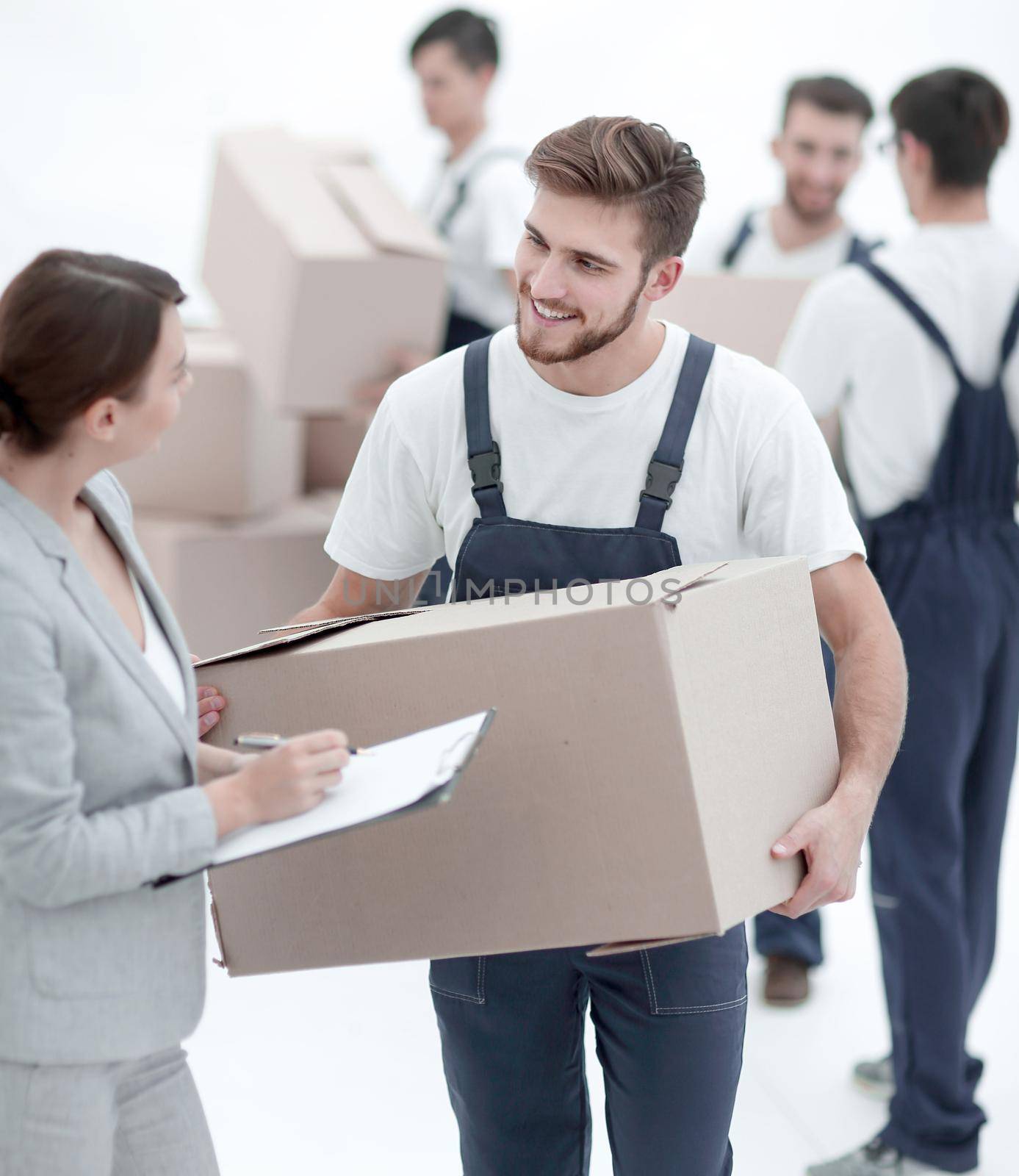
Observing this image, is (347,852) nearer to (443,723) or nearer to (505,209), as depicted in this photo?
(443,723)

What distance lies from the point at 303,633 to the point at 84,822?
0.91 feet

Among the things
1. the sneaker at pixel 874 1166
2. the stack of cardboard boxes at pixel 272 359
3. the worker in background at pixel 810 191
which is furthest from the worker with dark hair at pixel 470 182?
the sneaker at pixel 874 1166

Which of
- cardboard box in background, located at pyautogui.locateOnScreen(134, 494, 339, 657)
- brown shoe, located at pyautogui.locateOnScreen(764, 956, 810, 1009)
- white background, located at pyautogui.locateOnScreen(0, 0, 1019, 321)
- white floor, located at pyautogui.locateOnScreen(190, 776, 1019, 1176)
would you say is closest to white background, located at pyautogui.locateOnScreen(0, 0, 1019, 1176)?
white background, located at pyautogui.locateOnScreen(0, 0, 1019, 321)

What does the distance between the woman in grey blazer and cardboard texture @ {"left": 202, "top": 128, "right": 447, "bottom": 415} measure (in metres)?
1.41

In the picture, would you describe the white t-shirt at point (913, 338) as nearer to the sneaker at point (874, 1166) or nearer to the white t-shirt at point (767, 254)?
the white t-shirt at point (767, 254)

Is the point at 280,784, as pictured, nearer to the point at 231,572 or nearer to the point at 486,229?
the point at 231,572

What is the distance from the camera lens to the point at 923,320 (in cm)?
194

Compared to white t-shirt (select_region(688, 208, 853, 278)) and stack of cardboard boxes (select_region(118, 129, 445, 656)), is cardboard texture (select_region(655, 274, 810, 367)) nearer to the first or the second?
white t-shirt (select_region(688, 208, 853, 278))

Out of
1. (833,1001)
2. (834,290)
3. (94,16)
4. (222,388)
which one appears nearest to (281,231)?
(222,388)

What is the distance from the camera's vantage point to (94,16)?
171 inches

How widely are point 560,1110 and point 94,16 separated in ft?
13.1

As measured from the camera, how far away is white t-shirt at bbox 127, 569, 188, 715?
3.50ft

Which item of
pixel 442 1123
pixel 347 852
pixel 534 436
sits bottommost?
pixel 442 1123

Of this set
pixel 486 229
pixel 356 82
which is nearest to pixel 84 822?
pixel 486 229
